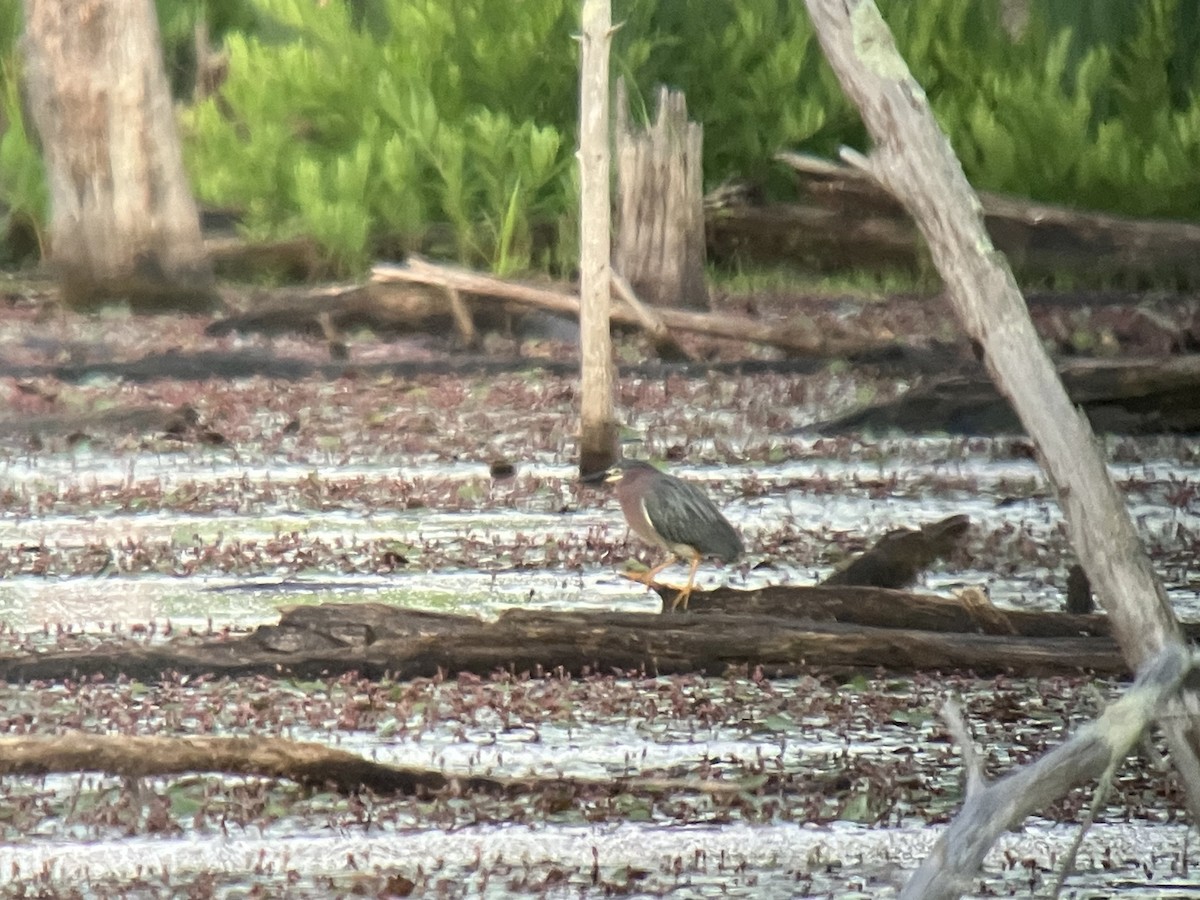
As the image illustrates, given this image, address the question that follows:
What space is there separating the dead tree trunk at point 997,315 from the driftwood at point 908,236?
851mm

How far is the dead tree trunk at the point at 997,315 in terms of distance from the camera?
148 inches

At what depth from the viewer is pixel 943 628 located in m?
4.27

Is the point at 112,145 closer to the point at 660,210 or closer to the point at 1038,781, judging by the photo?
the point at 660,210

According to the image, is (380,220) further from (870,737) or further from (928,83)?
(870,737)

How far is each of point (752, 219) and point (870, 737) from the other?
4.18 metres

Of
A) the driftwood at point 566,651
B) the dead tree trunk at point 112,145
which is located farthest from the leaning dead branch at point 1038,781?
the dead tree trunk at point 112,145

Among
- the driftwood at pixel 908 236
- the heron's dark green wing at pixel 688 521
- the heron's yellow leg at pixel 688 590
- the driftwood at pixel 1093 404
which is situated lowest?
the heron's yellow leg at pixel 688 590

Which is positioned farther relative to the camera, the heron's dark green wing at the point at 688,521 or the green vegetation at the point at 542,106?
the green vegetation at the point at 542,106

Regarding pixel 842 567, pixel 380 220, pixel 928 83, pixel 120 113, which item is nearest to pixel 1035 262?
pixel 928 83

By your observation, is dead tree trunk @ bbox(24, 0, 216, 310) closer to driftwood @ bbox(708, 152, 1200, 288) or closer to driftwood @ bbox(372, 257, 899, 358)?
driftwood @ bbox(372, 257, 899, 358)

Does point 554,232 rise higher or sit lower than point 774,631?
higher

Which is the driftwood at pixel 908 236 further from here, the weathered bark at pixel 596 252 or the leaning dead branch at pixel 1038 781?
the leaning dead branch at pixel 1038 781

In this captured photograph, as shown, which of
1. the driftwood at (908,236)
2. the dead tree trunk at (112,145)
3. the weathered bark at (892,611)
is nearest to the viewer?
the weathered bark at (892,611)

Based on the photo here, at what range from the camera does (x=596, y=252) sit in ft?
18.7
